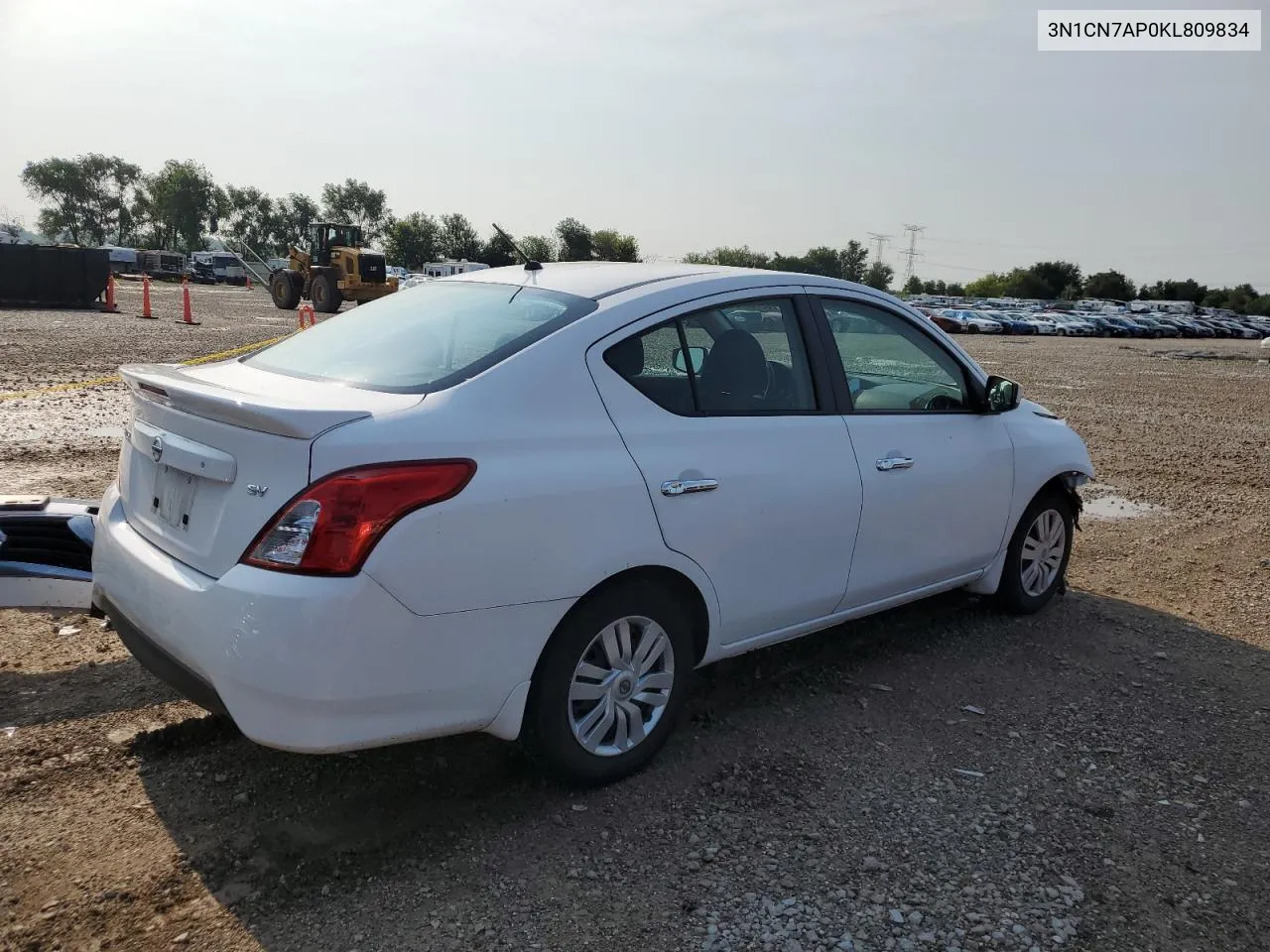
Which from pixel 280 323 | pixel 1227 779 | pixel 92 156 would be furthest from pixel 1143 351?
pixel 92 156

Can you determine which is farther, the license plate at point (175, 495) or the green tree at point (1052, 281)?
the green tree at point (1052, 281)

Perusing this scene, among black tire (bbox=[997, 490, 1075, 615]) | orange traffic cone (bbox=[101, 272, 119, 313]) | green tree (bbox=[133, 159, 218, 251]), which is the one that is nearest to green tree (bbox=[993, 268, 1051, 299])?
green tree (bbox=[133, 159, 218, 251])

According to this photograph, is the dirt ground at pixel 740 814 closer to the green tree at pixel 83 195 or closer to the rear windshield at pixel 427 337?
the rear windshield at pixel 427 337

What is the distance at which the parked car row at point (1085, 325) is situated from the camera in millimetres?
52469

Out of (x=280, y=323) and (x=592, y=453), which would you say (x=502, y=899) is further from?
(x=280, y=323)

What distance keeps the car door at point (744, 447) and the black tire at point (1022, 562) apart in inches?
57.7

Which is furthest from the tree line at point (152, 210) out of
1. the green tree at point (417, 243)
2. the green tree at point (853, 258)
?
the green tree at point (853, 258)

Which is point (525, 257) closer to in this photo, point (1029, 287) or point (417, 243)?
point (417, 243)

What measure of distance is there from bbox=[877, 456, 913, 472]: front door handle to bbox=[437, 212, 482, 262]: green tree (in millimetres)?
84705

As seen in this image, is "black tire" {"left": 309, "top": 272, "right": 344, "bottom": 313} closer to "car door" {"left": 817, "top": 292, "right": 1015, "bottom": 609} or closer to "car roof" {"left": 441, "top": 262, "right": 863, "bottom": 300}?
"car roof" {"left": 441, "top": 262, "right": 863, "bottom": 300}

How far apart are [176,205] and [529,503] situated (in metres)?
123

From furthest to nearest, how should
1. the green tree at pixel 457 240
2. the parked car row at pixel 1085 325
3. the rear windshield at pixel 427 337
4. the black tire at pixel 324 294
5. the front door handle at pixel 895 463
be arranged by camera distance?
the green tree at pixel 457 240, the parked car row at pixel 1085 325, the black tire at pixel 324 294, the front door handle at pixel 895 463, the rear windshield at pixel 427 337

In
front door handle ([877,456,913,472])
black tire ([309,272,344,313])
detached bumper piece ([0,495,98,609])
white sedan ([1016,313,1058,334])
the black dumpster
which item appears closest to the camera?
detached bumper piece ([0,495,98,609])

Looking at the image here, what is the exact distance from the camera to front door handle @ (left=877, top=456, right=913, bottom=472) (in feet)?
12.9
